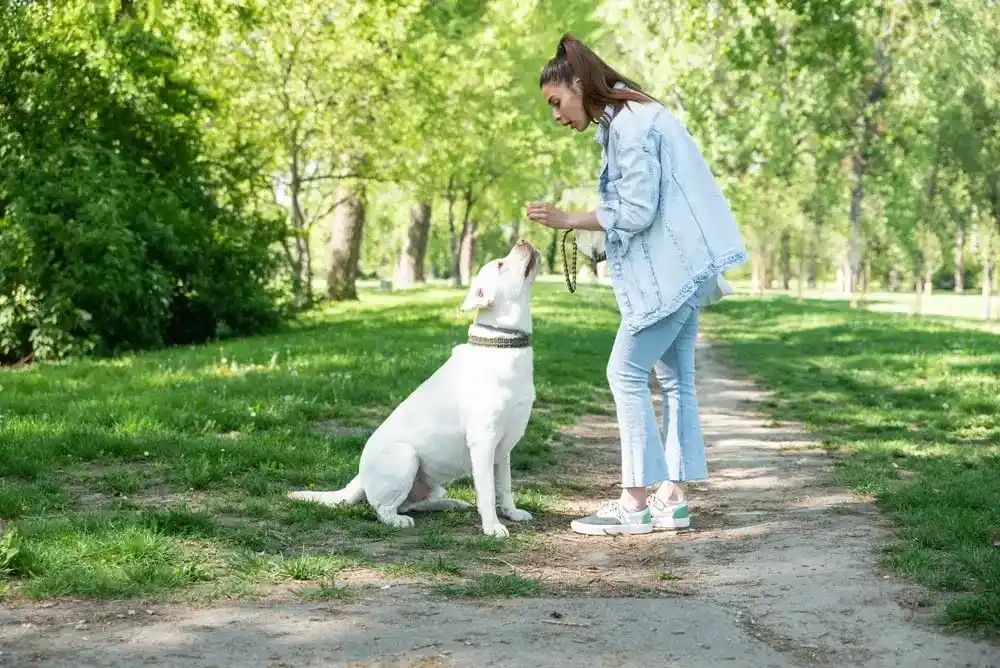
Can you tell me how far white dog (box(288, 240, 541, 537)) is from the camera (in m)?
5.31

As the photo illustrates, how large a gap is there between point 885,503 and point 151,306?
11382 mm

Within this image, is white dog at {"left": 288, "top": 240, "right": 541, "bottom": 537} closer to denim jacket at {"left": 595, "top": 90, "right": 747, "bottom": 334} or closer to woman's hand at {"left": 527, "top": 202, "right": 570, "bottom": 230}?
woman's hand at {"left": 527, "top": 202, "right": 570, "bottom": 230}

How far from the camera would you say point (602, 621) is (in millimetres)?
3863

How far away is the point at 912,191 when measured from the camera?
3525cm

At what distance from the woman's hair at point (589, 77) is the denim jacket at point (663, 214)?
6 centimetres

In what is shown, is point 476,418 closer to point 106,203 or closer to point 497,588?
point 497,588

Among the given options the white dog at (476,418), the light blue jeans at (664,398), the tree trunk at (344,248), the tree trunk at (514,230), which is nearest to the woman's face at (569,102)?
the white dog at (476,418)

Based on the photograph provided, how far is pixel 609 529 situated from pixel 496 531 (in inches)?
24.6

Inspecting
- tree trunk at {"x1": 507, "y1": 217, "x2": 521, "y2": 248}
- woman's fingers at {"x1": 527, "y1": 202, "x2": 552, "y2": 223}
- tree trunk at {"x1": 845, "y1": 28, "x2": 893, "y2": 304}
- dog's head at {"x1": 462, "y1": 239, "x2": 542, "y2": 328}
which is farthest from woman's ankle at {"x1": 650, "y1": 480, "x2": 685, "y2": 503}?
tree trunk at {"x1": 507, "y1": 217, "x2": 521, "y2": 248}

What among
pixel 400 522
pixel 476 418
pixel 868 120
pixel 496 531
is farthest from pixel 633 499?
pixel 868 120

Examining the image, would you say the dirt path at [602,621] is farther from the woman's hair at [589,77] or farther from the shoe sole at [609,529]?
the woman's hair at [589,77]

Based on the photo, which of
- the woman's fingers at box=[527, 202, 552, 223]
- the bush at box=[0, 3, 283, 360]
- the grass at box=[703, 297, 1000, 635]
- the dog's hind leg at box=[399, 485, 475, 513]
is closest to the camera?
the grass at box=[703, 297, 1000, 635]

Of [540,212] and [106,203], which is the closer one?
[540,212]

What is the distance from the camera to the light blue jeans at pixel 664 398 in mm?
5461
